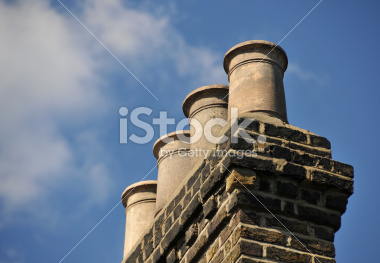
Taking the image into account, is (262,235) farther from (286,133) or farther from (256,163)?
(286,133)

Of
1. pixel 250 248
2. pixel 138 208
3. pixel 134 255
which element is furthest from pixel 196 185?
pixel 138 208

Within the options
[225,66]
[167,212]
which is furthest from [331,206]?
[225,66]

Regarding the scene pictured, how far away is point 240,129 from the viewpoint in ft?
14.1

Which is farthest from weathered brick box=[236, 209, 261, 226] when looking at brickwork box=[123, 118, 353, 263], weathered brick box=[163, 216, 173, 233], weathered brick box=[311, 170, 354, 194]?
weathered brick box=[163, 216, 173, 233]

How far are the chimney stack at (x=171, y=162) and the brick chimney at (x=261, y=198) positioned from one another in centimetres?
76

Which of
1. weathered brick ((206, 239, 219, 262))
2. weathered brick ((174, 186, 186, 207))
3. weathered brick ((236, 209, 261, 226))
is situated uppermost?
weathered brick ((174, 186, 186, 207))

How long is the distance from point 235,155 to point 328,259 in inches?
35.2

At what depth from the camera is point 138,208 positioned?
641 centimetres

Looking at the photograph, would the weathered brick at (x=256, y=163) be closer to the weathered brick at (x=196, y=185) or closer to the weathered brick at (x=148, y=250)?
the weathered brick at (x=196, y=185)

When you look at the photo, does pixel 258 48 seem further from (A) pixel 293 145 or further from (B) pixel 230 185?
(B) pixel 230 185

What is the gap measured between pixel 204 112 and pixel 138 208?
1.43 metres

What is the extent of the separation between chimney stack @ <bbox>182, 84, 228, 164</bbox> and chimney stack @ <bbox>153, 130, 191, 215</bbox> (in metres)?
0.29

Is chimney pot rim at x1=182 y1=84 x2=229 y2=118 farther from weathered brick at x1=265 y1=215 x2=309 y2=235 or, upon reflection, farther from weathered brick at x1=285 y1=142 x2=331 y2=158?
weathered brick at x1=265 y1=215 x2=309 y2=235

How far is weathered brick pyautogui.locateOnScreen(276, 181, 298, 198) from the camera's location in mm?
4219
